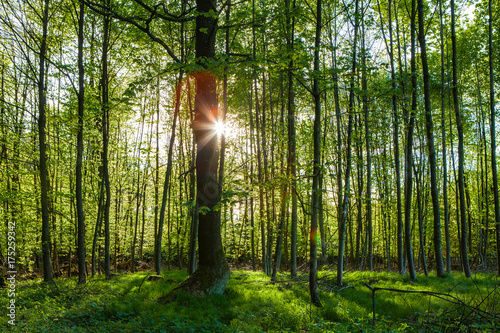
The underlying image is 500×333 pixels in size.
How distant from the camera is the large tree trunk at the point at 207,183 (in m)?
6.02

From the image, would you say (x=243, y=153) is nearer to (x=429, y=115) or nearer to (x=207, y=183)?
(x=207, y=183)

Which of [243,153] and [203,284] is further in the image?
[243,153]

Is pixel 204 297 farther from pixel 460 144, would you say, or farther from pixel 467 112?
pixel 467 112

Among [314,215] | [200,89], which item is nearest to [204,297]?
[314,215]

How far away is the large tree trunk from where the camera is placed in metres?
6.02

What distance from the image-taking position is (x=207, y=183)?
6051 millimetres

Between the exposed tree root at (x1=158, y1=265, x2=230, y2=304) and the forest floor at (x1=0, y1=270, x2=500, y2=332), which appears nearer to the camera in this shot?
the forest floor at (x1=0, y1=270, x2=500, y2=332)

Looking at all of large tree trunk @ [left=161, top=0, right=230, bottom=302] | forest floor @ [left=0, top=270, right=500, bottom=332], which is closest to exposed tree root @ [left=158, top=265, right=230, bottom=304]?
large tree trunk @ [left=161, top=0, right=230, bottom=302]

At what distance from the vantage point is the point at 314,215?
5.66 metres

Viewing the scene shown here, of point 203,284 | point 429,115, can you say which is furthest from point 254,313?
point 429,115

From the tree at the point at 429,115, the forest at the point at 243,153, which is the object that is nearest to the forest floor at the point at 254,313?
the forest at the point at 243,153

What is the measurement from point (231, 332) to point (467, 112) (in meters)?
17.2

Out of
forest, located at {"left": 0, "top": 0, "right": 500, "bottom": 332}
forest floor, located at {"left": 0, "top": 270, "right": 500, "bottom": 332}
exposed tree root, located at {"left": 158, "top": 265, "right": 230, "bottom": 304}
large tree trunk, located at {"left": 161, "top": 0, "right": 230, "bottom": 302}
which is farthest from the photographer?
large tree trunk, located at {"left": 161, "top": 0, "right": 230, "bottom": 302}

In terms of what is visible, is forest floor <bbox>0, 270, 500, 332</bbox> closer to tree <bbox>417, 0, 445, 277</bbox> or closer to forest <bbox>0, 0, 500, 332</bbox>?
forest <bbox>0, 0, 500, 332</bbox>
